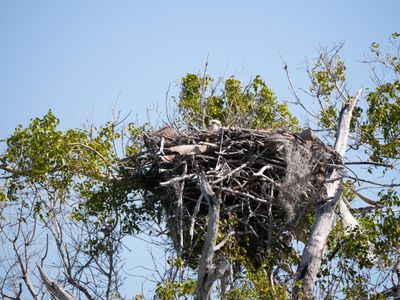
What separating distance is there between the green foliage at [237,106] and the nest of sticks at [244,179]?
5.83ft

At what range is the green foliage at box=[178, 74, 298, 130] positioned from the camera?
49.9ft

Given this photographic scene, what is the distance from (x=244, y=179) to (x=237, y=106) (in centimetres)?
254

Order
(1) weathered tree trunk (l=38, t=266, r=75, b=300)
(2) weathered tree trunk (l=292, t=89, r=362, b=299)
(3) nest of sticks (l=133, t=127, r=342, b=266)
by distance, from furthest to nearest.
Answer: (3) nest of sticks (l=133, t=127, r=342, b=266), (2) weathered tree trunk (l=292, t=89, r=362, b=299), (1) weathered tree trunk (l=38, t=266, r=75, b=300)

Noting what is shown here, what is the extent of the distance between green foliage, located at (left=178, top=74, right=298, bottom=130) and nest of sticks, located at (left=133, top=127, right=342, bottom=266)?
5.83ft

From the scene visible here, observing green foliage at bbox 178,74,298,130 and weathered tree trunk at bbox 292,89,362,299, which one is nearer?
Result: weathered tree trunk at bbox 292,89,362,299

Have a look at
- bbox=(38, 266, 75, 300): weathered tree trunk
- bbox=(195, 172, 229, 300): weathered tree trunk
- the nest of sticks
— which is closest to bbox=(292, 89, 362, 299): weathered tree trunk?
the nest of sticks

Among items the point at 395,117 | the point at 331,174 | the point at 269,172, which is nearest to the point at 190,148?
the point at 269,172

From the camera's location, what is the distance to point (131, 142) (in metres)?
14.2

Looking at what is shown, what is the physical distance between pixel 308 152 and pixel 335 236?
1.22m

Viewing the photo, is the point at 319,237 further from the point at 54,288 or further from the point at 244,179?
the point at 54,288

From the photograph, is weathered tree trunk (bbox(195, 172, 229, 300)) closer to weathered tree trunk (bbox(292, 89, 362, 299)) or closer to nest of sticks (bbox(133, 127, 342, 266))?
weathered tree trunk (bbox(292, 89, 362, 299))

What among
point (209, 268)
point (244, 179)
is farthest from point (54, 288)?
point (244, 179)

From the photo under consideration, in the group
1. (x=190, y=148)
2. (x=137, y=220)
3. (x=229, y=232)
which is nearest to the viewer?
(x=229, y=232)

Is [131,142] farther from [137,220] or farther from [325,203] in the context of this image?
[325,203]
